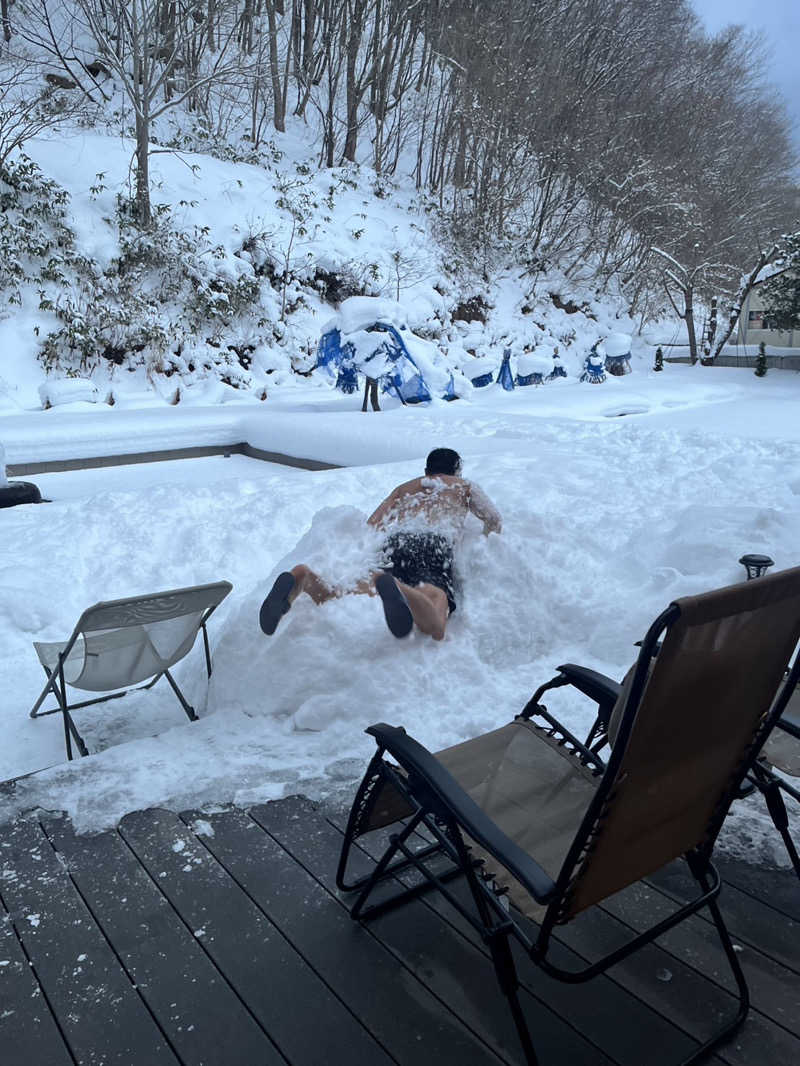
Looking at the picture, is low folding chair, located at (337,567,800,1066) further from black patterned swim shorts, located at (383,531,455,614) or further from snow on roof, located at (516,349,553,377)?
snow on roof, located at (516,349,553,377)

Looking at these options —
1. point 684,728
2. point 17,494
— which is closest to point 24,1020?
point 684,728

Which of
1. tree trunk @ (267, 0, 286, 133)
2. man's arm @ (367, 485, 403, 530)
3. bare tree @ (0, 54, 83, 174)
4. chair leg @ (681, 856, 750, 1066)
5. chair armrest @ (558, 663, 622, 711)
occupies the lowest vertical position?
chair leg @ (681, 856, 750, 1066)

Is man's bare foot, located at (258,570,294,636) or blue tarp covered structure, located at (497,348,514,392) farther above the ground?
blue tarp covered structure, located at (497,348,514,392)

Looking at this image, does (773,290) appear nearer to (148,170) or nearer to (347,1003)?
(148,170)

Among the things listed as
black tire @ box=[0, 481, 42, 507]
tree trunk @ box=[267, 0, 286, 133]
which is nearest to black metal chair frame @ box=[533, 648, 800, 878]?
black tire @ box=[0, 481, 42, 507]

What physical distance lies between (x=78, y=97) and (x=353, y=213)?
248 inches

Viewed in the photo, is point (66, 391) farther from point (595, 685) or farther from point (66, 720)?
point (595, 685)

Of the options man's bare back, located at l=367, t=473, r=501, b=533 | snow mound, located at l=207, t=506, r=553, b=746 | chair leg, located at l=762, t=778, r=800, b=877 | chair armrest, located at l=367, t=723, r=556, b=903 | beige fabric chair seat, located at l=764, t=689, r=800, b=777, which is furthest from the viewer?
man's bare back, located at l=367, t=473, r=501, b=533

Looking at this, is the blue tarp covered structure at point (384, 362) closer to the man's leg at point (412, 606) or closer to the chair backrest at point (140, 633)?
the man's leg at point (412, 606)

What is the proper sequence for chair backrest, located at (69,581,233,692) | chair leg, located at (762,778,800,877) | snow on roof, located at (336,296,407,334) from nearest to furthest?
chair leg, located at (762,778,800,877) → chair backrest, located at (69,581,233,692) → snow on roof, located at (336,296,407,334)

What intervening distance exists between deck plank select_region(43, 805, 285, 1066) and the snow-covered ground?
184 mm

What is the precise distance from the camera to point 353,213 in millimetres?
18594

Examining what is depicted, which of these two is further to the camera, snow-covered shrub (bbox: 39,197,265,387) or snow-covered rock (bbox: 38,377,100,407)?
snow-covered shrub (bbox: 39,197,265,387)

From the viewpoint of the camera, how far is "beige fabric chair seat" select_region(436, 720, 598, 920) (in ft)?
5.21
